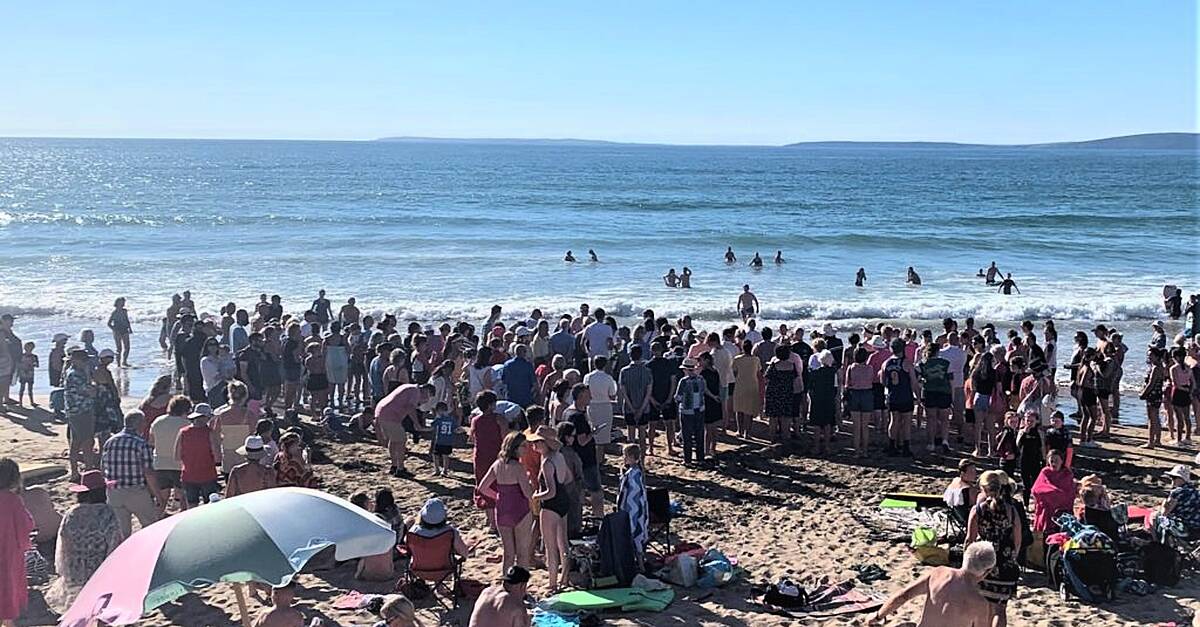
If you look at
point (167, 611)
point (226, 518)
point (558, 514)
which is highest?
point (226, 518)

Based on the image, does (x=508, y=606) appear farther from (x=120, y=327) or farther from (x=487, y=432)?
(x=120, y=327)

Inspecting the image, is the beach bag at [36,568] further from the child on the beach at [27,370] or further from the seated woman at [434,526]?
the child on the beach at [27,370]

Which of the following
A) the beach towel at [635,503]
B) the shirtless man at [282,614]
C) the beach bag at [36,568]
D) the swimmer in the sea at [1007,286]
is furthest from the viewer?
the swimmer in the sea at [1007,286]

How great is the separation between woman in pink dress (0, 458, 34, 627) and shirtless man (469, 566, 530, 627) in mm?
2966

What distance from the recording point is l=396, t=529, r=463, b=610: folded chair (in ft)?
25.2

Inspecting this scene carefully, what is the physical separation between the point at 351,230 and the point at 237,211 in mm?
13900

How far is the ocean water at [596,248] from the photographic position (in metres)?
26.9

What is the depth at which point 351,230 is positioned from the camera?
45.7m

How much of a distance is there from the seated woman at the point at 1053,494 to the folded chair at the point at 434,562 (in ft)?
14.8

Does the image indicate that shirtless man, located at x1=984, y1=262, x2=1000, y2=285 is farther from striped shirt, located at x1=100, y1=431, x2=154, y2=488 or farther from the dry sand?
striped shirt, located at x1=100, y1=431, x2=154, y2=488

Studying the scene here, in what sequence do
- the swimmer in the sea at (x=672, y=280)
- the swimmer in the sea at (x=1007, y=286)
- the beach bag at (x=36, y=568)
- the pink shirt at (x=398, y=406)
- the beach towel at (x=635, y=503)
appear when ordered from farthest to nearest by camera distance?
the swimmer in the sea at (x=672, y=280) < the swimmer in the sea at (x=1007, y=286) < the pink shirt at (x=398, y=406) < the beach bag at (x=36, y=568) < the beach towel at (x=635, y=503)

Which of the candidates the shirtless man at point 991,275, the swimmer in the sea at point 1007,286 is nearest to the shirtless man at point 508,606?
the swimmer in the sea at point 1007,286

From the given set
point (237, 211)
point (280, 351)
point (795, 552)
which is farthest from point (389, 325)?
point (237, 211)

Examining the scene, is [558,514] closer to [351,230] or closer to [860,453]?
[860,453]
